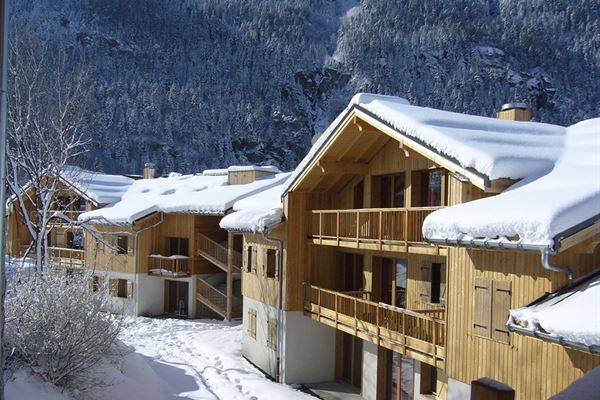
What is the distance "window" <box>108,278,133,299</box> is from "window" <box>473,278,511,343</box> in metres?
22.8

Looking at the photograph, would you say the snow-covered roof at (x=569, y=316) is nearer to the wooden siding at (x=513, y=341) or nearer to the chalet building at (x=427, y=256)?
the chalet building at (x=427, y=256)

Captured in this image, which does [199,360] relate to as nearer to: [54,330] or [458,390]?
[54,330]

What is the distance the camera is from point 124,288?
30.2 meters

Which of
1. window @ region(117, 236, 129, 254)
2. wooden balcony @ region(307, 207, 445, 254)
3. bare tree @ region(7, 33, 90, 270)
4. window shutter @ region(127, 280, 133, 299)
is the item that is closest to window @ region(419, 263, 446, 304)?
wooden balcony @ region(307, 207, 445, 254)

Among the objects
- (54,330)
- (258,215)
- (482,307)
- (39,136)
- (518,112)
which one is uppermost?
(518,112)

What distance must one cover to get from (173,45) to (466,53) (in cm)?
6138

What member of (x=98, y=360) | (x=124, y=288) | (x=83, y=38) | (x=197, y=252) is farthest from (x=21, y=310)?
(x=83, y=38)

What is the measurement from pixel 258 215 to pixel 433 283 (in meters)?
6.68

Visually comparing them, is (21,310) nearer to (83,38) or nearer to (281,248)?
(281,248)

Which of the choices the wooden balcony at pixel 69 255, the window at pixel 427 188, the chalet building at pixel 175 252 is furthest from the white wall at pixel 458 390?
the wooden balcony at pixel 69 255

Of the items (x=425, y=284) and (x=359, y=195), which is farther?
(x=359, y=195)

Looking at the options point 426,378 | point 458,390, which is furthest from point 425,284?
point 458,390

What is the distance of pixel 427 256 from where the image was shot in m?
14.4

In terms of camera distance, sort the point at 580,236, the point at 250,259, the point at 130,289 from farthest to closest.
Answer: the point at 130,289, the point at 250,259, the point at 580,236
